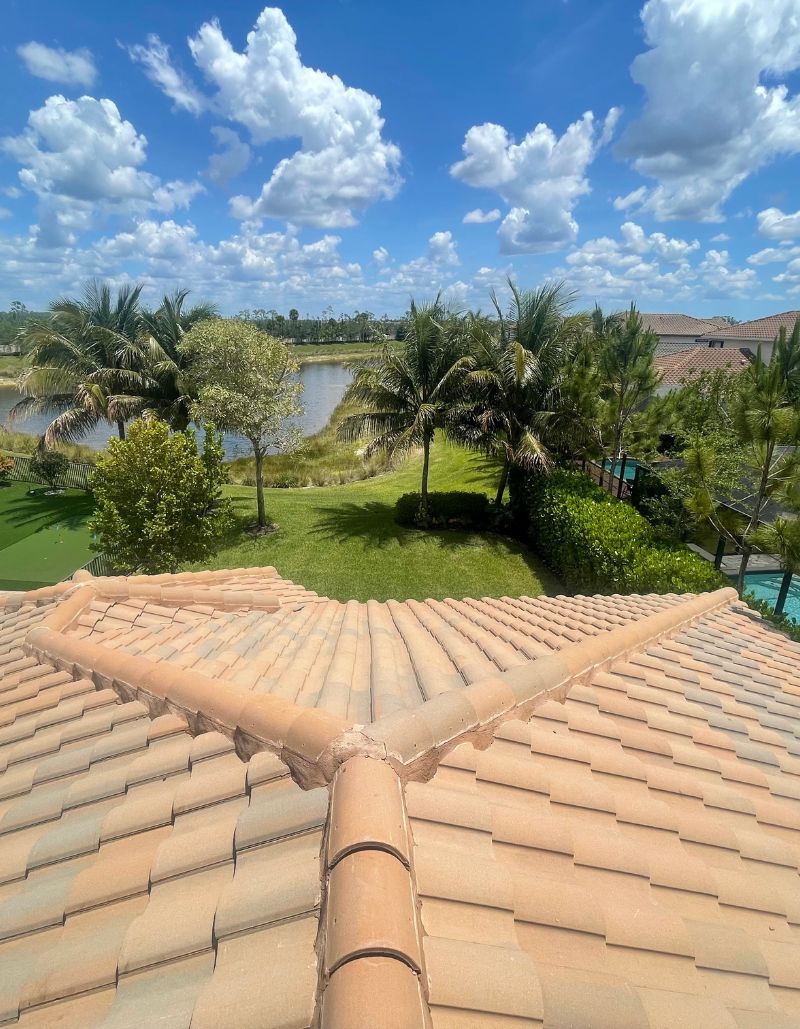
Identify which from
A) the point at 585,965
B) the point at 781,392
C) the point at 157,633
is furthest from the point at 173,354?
the point at 585,965

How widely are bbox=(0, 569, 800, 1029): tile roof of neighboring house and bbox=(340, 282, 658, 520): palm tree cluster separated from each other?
13.2m

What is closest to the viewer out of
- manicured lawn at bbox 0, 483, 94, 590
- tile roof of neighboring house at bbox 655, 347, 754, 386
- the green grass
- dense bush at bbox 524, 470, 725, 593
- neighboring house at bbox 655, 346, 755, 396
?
dense bush at bbox 524, 470, 725, 593

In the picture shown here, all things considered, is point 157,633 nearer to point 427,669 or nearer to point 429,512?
point 427,669

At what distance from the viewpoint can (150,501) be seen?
36.6 feet

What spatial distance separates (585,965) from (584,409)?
53.2 ft

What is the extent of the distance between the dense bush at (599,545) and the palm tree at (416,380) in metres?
4.09

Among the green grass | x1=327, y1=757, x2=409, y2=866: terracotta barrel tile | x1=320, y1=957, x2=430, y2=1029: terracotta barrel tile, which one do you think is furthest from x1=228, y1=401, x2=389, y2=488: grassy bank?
the green grass

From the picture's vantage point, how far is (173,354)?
20109 millimetres

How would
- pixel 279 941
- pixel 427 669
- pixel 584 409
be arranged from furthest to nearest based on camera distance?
1. pixel 584 409
2. pixel 427 669
3. pixel 279 941

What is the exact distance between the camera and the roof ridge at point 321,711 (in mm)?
2205

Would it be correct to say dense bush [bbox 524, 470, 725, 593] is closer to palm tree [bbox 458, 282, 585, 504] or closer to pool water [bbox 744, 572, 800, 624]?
palm tree [bbox 458, 282, 585, 504]

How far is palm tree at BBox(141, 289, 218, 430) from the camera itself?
1889cm

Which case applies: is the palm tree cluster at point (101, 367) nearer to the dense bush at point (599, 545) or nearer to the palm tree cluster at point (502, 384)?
the palm tree cluster at point (502, 384)

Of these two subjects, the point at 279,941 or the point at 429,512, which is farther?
the point at 429,512
